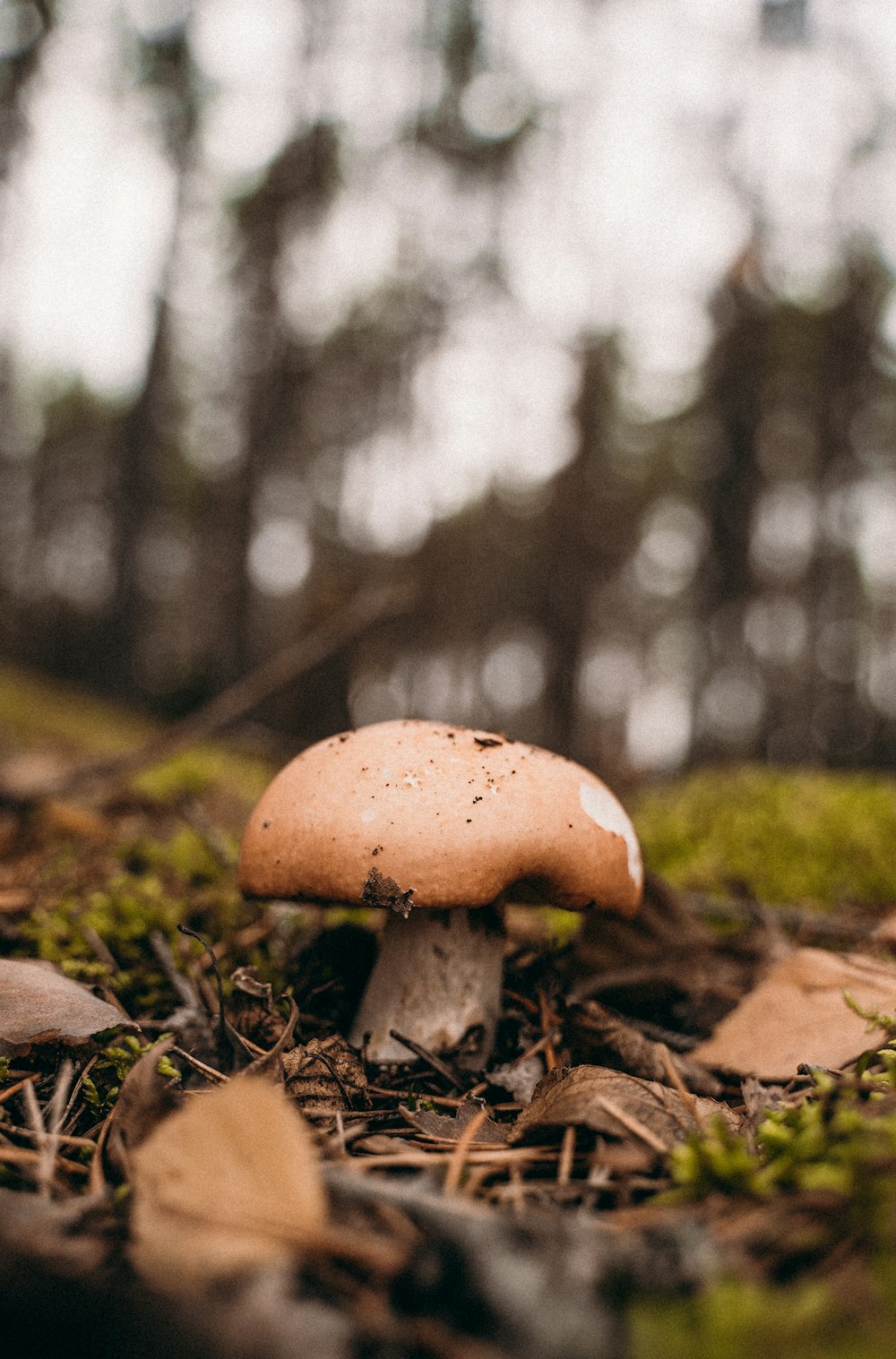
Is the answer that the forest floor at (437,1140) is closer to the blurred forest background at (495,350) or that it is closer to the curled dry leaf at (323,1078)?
the curled dry leaf at (323,1078)

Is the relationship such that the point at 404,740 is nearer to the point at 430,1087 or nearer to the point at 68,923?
the point at 430,1087

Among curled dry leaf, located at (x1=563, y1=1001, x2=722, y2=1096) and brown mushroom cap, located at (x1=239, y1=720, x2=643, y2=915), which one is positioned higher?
brown mushroom cap, located at (x1=239, y1=720, x2=643, y2=915)

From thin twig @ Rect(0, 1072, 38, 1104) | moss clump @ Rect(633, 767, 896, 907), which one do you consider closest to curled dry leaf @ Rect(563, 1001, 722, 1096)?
thin twig @ Rect(0, 1072, 38, 1104)

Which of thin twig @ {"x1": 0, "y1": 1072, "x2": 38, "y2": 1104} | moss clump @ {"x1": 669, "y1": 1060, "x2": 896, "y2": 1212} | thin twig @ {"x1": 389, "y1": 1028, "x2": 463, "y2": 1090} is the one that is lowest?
thin twig @ {"x1": 389, "y1": 1028, "x2": 463, "y2": 1090}

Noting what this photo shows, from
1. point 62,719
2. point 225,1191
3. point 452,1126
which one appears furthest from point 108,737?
Answer: point 225,1191

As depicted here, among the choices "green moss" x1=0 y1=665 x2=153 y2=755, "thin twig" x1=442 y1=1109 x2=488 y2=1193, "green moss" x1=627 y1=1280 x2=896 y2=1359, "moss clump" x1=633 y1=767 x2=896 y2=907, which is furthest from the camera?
"green moss" x1=0 y1=665 x2=153 y2=755

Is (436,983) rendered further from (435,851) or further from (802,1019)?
(802,1019)

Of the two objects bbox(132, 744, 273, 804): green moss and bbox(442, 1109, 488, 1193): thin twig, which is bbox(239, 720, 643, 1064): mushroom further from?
bbox(132, 744, 273, 804): green moss
